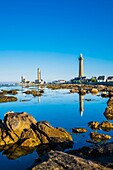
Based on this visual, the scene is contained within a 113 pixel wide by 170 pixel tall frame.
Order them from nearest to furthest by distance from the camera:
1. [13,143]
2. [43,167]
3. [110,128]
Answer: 1. [43,167]
2. [13,143]
3. [110,128]

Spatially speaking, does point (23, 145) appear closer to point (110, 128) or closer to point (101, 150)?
point (101, 150)

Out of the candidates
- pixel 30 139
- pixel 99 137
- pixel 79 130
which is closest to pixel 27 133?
pixel 30 139

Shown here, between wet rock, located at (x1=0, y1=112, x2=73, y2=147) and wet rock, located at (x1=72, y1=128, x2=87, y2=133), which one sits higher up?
wet rock, located at (x1=0, y1=112, x2=73, y2=147)

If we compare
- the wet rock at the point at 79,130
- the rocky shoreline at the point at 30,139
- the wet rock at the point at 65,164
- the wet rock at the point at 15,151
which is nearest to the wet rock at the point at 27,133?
the rocky shoreline at the point at 30,139

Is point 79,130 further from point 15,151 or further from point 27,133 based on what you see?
point 15,151

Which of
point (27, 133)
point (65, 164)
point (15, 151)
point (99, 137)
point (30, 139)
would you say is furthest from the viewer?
point (99, 137)

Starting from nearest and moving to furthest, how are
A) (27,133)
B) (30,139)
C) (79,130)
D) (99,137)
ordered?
1. (30,139)
2. (27,133)
3. (99,137)
4. (79,130)

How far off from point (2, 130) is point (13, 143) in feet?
7.09

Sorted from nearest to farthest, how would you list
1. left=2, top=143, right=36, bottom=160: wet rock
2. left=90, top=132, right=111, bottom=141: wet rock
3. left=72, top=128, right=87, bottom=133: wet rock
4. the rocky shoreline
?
the rocky shoreline → left=2, top=143, right=36, bottom=160: wet rock → left=90, top=132, right=111, bottom=141: wet rock → left=72, top=128, right=87, bottom=133: wet rock

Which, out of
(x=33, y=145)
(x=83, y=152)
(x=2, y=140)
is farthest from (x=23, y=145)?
(x=83, y=152)

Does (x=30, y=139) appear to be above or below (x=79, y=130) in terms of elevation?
above

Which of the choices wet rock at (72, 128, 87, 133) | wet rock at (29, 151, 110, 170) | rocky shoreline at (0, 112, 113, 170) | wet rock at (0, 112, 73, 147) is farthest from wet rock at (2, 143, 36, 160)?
wet rock at (29, 151, 110, 170)

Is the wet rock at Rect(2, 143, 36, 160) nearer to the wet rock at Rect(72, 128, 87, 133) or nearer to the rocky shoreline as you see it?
the rocky shoreline

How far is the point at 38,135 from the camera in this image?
79.4 ft
